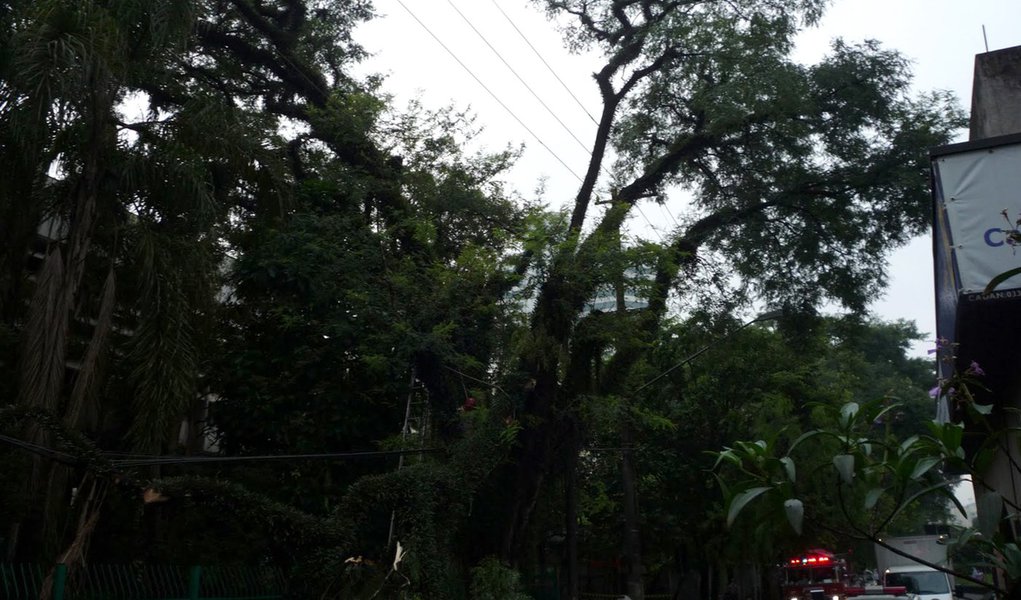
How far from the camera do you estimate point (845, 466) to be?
3.66m

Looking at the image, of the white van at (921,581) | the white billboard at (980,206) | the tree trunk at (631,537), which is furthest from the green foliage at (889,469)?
the white van at (921,581)

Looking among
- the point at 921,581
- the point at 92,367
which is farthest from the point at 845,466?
the point at 921,581

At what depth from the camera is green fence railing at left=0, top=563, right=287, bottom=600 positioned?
29.2ft

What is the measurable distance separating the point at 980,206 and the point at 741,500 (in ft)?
13.1

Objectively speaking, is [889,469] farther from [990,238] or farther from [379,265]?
[379,265]

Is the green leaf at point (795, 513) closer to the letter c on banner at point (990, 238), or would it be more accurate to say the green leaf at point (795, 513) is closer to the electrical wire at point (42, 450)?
the letter c on banner at point (990, 238)

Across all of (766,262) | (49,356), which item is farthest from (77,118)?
(766,262)

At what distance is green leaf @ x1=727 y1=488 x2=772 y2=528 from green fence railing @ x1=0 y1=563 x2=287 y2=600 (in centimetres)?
746

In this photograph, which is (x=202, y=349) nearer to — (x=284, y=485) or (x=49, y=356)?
(x=284, y=485)

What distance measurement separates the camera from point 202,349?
48.7 feet

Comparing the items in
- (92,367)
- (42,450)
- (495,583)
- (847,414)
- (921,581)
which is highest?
(92,367)

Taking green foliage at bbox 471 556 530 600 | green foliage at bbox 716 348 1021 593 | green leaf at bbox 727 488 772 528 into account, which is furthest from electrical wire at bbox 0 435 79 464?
green leaf at bbox 727 488 772 528

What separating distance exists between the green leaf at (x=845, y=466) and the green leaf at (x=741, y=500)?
0.29 m

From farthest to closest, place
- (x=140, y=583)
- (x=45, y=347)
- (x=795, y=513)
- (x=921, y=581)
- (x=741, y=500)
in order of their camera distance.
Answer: (x=921, y=581)
(x=45, y=347)
(x=140, y=583)
(x=741, y=500)
(x=795, y=513)
